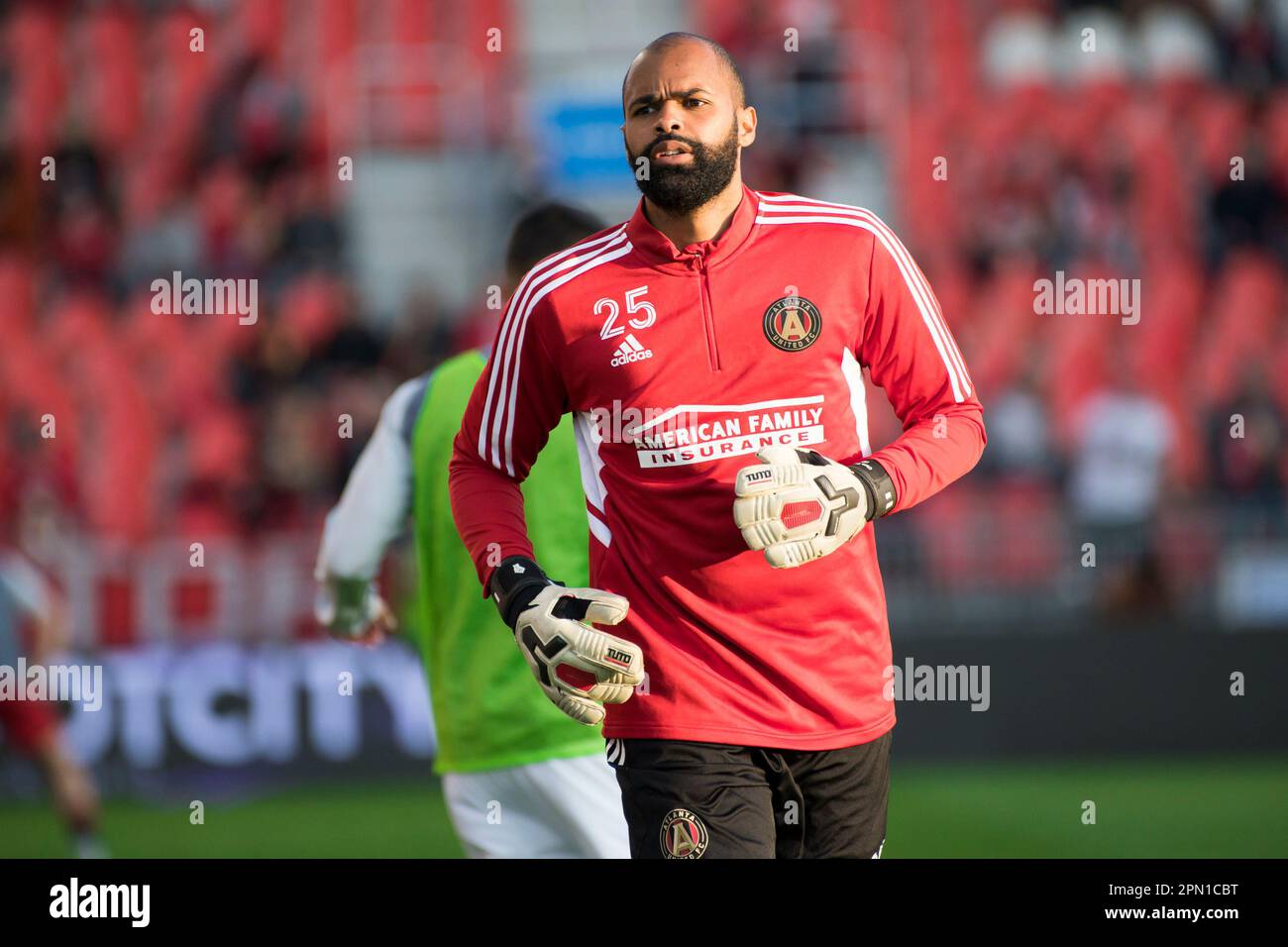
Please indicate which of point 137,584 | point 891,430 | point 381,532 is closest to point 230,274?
point 137,584

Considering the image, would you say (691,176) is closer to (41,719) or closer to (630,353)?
(630,353)

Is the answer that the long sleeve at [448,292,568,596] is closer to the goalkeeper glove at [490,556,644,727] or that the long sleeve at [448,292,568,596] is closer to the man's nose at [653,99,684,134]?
the goalkeeper glove at [490,556,644,727]

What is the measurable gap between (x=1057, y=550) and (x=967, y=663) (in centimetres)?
87

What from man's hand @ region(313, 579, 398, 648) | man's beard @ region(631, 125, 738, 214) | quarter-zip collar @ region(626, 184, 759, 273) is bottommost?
man's hand @ region(313, 579, 398, 648)

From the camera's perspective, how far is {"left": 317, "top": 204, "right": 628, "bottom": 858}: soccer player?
472 cm

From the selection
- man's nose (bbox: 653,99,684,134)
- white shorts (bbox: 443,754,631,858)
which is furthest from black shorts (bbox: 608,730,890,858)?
man's nose (bbox: 653,99,684,134)

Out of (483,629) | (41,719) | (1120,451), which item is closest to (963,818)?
(1120,451)

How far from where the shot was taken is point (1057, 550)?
10.7 m

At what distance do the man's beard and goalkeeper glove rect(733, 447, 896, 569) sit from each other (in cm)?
63

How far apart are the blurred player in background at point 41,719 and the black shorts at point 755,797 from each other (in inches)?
202

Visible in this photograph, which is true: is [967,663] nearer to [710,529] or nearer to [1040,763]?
[1040,763]

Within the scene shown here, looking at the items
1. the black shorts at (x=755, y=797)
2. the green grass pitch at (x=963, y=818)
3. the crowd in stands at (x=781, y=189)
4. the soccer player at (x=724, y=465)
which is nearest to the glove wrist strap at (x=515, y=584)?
the soccer player at (x=724, y=465)

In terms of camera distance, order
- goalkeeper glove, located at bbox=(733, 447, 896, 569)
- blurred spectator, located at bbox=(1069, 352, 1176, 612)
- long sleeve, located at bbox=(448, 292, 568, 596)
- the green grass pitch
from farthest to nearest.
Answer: blurred spectator, located at bbox=(1069, 352, 1176, 612) < the green grass pitch < long sleeve, located at bbox=(448, 292, 568, 596) < goalkeeper glove, located at bbox=(733, 447, 896, 569)

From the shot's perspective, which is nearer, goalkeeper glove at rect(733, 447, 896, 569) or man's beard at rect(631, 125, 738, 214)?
goalkeeper glove at rect(733, 447, 896, 569)
